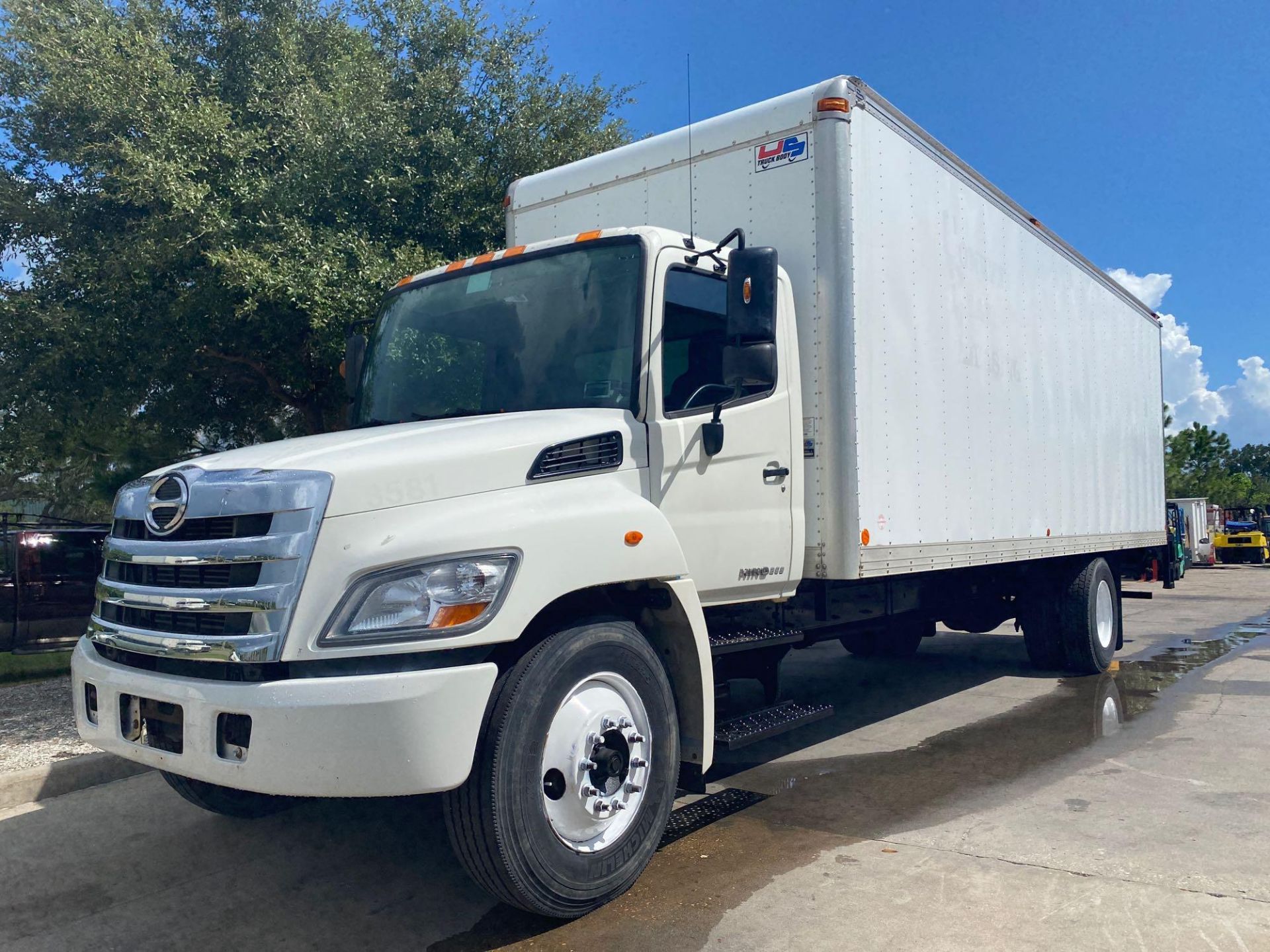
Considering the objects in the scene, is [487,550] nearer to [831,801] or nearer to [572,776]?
[572,776]

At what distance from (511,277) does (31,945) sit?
11.2 feet

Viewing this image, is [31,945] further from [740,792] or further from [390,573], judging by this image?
[740,792]

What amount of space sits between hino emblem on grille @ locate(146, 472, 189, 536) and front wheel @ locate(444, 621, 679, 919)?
1.31 metres

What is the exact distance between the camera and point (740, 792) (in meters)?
5.55

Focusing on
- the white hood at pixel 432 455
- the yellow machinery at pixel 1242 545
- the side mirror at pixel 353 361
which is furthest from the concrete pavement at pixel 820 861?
the yellow machinery at pixel 1242 545

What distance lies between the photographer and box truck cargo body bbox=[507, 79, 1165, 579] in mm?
5258

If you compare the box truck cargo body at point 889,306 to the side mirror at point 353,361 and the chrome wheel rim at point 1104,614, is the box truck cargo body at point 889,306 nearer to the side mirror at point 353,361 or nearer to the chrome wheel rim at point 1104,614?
the chrome wheel rim at point 1104,614

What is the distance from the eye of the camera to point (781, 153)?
17.7 ft

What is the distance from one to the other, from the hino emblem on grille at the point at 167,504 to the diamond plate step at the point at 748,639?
2.30 metres

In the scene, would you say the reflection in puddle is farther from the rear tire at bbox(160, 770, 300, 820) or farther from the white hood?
the rear tire at bbox(160, 770, 300, 820)

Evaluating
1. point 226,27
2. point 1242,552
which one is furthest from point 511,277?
point 1242,552

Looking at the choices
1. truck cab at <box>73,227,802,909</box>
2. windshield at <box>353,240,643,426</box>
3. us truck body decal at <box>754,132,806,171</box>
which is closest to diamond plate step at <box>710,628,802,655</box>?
truck cab at <box>73,227,802,909</box>

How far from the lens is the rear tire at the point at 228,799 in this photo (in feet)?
15.2

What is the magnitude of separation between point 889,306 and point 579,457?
254 cm
